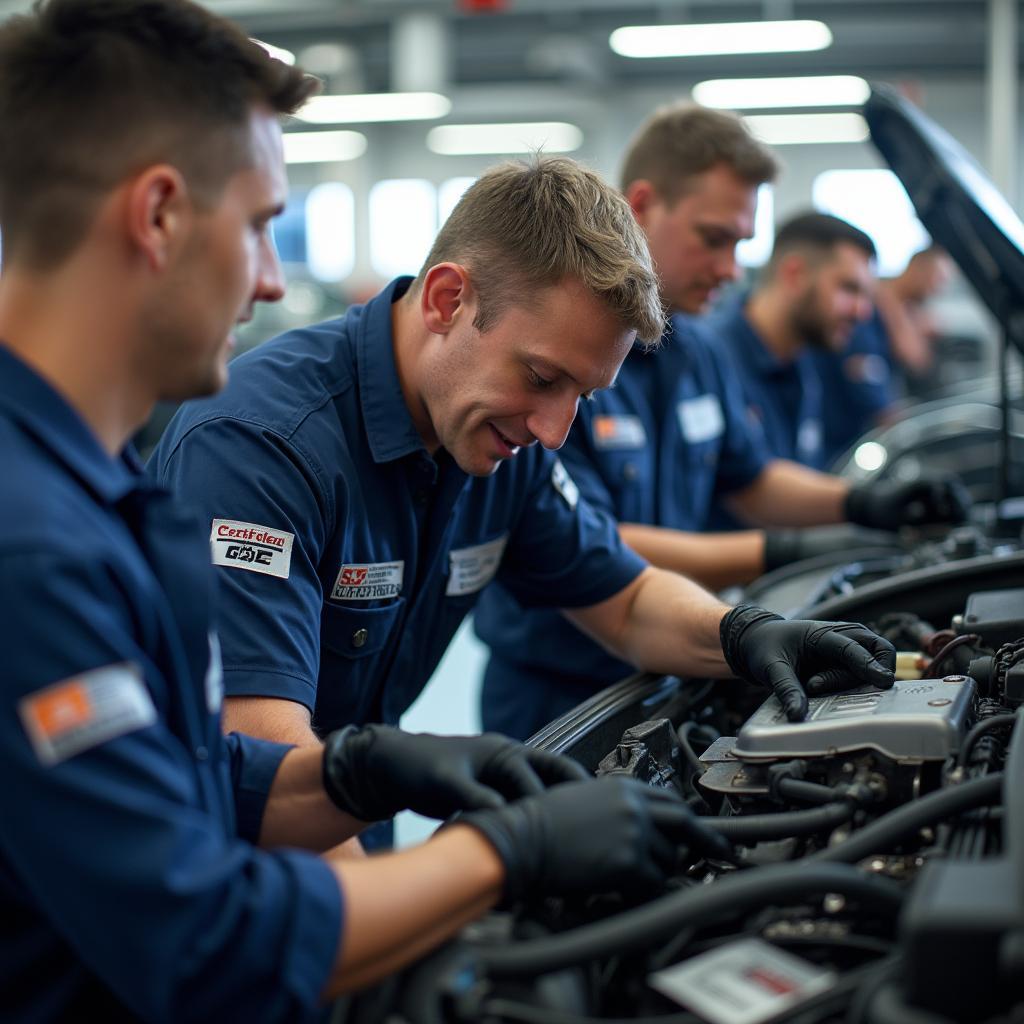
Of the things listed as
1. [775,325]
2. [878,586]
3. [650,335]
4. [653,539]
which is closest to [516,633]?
[653,539]

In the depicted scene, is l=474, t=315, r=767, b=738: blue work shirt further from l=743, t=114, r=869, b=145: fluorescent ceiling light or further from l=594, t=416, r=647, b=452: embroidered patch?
l=743, t=114, r=869, b=145: fluorescent ceiling light

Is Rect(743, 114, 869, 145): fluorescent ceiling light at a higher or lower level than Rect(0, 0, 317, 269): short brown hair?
lower

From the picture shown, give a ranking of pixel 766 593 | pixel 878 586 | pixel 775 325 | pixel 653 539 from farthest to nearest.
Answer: pixel 775 325
pixel 653 539
pixel 766 593
pixel 878 586

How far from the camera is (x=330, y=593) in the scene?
1.47m

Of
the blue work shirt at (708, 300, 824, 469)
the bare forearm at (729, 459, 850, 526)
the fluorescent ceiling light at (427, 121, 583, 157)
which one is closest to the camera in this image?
the bare forearm at (729, 459, 850, 526)

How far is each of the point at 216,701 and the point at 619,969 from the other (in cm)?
38

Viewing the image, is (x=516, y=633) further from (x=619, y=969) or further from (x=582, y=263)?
(x=619, y=969)

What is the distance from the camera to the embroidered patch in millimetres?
2229

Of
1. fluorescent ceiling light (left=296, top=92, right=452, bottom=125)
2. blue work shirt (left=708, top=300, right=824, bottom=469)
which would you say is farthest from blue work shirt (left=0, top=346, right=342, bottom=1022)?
fluorescent ceiling light (left=296, top=92, right=452, bottom=125)

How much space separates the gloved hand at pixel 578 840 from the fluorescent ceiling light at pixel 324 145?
11587 millimetres

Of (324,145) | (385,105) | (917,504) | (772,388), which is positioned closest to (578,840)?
(917,504)

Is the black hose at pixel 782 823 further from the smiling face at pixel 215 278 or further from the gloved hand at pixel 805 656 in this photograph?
the smiling face at pixel 215 278

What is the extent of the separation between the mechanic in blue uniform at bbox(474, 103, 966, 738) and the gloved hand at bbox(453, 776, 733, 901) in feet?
3.89

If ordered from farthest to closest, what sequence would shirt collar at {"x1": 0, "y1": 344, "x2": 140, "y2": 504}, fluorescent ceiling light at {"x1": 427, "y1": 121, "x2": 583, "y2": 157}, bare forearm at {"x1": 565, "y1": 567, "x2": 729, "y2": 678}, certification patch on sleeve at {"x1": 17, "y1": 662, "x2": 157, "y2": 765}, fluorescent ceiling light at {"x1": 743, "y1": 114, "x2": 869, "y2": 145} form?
fluorescent ceiling light at {"x1": 427, "y1": 121, "x2": 583, "y2": 157}, fluorescent ceiling light at {"x1": 743, "y1": 114, "x2": 869, "y2": 145}, bare forearm at {"x1": 565, "y1": 567, "x2": 729, "y2": 678}, shirt collar at {"x1": 0, "y1": 344, "x2": 140, "y2": 504}, certification patch on sleeve at {"x1": 17, "y1": 662, "x2": 157, "y2": 765}
